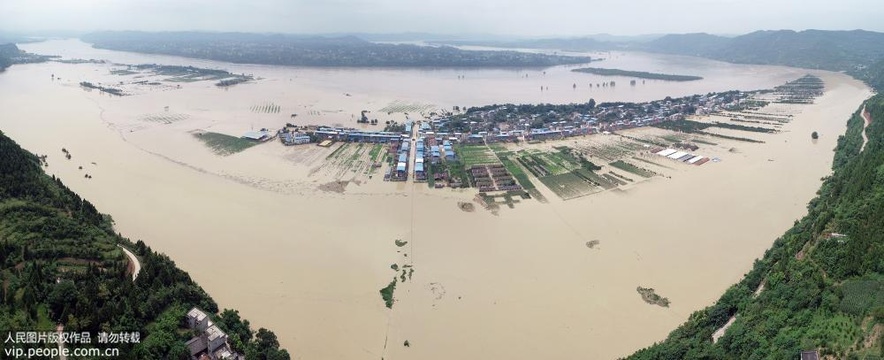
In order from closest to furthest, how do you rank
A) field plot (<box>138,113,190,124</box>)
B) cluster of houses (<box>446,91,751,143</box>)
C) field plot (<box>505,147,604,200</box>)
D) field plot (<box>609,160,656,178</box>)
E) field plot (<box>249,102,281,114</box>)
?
field plot (<box>505,147,604,200</box>) < field plot (<box>609,160,656,178</box>) < cluster of houses (<box>446,91,751,143</box>) < field plot (<box>138,113,190,124</box>) < field plot (<box>249,102,281,114</box>)

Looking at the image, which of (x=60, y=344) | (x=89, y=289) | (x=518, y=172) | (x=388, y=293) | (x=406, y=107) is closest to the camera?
(x=60, y=344)

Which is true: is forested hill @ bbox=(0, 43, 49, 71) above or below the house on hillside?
above

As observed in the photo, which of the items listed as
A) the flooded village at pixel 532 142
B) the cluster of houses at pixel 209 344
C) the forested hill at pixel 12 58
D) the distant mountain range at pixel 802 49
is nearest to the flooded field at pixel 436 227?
the flooded village at pixel 532 142

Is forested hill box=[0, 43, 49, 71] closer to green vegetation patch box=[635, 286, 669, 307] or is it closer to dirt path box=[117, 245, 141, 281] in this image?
dirt path box=[117, 245, 141, 281]

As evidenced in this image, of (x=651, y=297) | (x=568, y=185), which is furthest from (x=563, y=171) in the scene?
(x=651, y=297)

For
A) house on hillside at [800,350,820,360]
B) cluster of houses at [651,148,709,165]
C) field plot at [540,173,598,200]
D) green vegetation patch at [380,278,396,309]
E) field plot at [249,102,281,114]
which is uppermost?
field plot at [249,102,281,114]

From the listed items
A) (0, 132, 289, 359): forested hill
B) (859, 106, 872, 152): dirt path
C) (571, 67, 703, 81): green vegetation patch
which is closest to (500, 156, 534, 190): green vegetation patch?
(0, 132, 289, 359): forested hill

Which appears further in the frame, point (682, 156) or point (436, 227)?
point (682, 156)

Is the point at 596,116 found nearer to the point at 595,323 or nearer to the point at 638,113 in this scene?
the point at 638,113

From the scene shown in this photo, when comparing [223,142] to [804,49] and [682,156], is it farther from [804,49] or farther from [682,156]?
[804,49]
